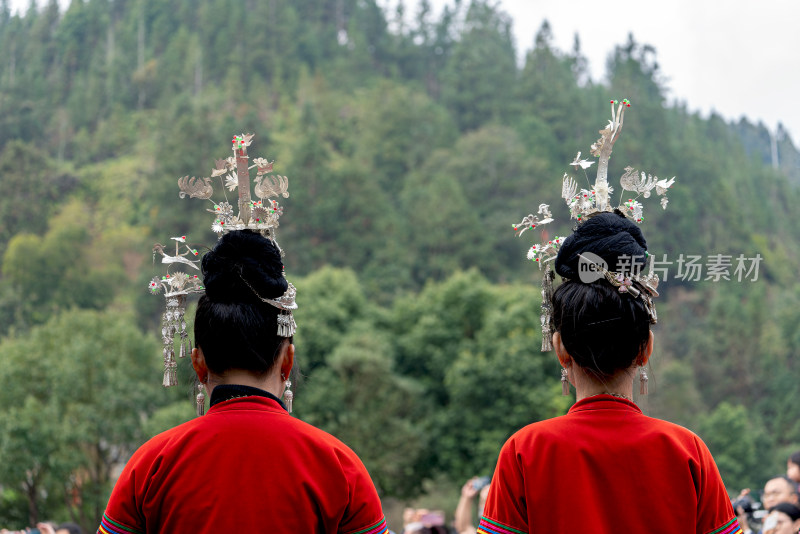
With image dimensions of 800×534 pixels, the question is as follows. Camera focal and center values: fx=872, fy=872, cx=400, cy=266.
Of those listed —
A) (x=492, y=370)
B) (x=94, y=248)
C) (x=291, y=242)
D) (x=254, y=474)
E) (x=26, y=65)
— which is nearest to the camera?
(x=254, y=474)

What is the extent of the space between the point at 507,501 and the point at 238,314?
2.63ft

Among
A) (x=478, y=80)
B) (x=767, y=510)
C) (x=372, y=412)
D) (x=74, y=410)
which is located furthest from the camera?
(x=478, y=80)

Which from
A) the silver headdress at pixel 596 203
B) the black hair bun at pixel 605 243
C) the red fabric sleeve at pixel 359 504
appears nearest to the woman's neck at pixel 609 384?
the silver headdress at pixel 596 203

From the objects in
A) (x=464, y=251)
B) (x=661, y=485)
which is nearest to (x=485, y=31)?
(x=464, y=251)

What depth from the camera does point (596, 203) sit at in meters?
2.43

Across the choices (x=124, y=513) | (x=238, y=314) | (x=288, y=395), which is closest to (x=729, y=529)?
(x=288, y=395)

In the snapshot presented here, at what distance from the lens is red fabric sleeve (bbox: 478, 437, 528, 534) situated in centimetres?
211

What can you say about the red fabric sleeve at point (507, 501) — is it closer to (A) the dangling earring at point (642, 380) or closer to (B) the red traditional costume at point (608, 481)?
(B) the red traditional costume at point (608, 481)

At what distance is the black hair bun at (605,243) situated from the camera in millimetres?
2199

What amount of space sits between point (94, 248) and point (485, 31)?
3058 centimetres

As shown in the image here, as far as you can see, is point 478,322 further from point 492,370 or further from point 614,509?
point 614,509

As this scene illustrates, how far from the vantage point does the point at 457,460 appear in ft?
68.4

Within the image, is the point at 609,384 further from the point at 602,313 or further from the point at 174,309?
the point at 174,309

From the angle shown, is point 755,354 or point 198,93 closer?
point 755,354
